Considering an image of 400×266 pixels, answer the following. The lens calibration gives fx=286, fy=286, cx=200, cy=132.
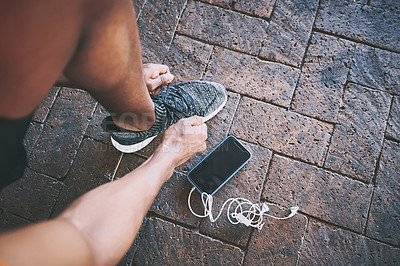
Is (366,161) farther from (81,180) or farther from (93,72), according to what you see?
(81,180)

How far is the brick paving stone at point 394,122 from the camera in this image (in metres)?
1.72

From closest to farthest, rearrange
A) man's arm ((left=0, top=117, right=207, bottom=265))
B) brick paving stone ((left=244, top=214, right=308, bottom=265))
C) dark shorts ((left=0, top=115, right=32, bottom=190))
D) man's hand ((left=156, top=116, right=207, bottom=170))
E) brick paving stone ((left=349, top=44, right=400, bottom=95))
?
man's arm ((left=0, top=117, right=207, bottom=265)) → dark shorts ((left=0, top=115, right=32, bottom=190)) → man's hand ((left=156, top=116, right=207, bottom=170)) → brick paving stone ((left=244, top=214, right=308, bottom=265)) → brick paving stone ((left=349, top=44, right=400, bottom=95))

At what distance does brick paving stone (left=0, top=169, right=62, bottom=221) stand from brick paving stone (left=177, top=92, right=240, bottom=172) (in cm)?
79

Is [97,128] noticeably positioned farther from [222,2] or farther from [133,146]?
[222,2]

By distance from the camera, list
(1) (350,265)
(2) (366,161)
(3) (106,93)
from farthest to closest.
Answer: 1. (2) (366,161)
2. (1) (350,265)
3. (3) (106,93)

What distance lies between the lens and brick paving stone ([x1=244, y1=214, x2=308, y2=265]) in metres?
1.57

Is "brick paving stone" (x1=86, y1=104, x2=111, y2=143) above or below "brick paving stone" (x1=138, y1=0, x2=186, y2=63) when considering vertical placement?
below

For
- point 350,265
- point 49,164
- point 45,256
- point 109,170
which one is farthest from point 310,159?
point 49,164

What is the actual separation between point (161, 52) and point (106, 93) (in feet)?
2.98

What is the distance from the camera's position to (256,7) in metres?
1.95

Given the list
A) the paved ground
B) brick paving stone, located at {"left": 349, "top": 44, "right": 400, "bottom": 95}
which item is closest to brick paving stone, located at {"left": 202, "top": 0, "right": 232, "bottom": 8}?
the paved ground

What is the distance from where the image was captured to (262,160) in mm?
1716

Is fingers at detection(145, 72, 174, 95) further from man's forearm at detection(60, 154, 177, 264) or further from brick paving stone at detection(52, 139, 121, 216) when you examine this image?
man's forearm at detection(60, 154, 177, 264)

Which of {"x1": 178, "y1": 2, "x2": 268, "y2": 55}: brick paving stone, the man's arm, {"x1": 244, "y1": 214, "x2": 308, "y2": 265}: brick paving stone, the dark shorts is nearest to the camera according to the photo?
the man's arm
